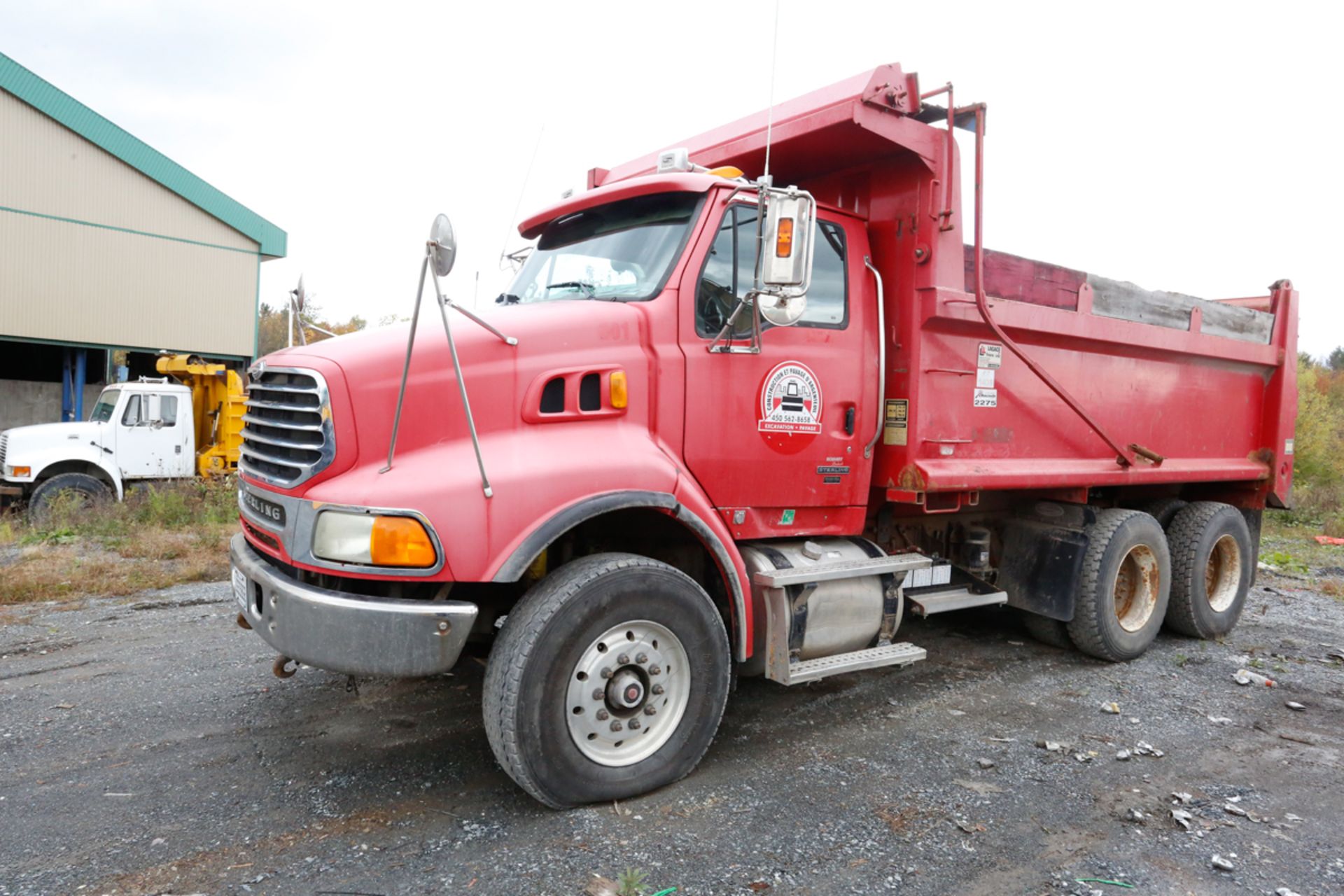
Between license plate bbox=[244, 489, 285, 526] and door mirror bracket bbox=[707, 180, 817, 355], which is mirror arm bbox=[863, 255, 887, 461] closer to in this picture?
door mirror bracket bbox=[707, 180, 817, 355]

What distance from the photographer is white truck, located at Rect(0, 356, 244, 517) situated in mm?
10906

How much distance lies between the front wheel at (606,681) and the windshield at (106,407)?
11119mm

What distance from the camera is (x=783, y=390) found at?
4.18 meters

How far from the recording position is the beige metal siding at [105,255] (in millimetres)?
16891

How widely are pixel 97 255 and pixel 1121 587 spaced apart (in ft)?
65.6

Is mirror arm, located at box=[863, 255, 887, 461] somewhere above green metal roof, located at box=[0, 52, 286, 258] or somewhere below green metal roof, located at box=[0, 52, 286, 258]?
below

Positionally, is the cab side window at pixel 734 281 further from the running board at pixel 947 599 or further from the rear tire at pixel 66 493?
the rear tire at pixel 66 493

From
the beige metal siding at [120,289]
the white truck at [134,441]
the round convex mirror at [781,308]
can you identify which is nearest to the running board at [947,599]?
the round convex mirror at [781,308]

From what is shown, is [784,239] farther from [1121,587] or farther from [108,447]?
[108,447]

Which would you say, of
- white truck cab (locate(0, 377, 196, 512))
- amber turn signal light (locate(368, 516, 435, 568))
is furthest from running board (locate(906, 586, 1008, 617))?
white truck cab (locate(0, 377, 196, 512))

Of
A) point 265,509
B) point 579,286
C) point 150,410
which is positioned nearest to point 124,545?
point 150,410

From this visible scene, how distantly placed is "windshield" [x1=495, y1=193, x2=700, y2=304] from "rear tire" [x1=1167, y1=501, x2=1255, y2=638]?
4.92m

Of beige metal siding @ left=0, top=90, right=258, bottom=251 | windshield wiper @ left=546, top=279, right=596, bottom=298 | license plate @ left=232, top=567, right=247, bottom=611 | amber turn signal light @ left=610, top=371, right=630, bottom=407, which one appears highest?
beige metal siding @ left=0, top=90, right=258, bottom=251

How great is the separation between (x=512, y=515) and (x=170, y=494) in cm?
957
